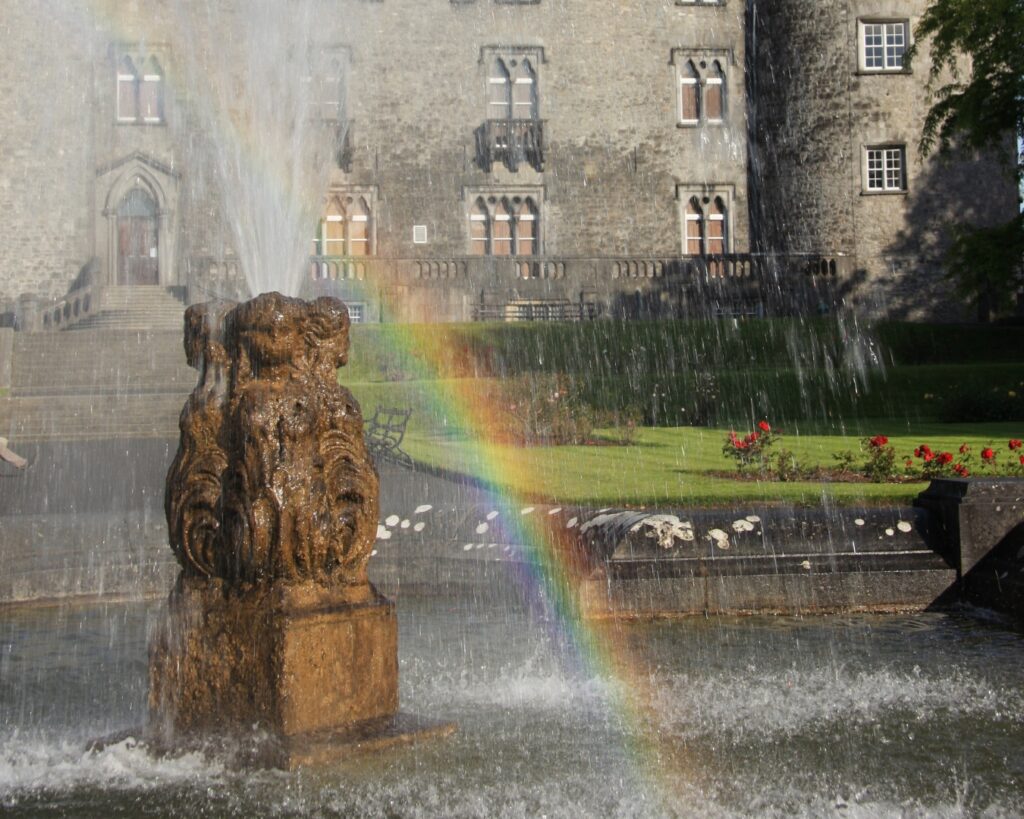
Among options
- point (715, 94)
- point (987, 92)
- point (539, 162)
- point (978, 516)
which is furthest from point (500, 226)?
point (978, 516)

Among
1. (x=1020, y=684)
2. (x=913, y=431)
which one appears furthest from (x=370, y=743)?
(x=913, y=431)

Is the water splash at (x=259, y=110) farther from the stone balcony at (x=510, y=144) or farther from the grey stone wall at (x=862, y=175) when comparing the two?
the grey stone wall at (x=862, y=175)

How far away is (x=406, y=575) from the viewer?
31.3 ft

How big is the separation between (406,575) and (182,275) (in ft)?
94.1

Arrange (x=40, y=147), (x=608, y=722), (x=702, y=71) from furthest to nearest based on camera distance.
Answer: (x=702, y=71) < (x=40, y=147) < (x=608, y=722)

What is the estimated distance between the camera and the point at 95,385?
945 inches

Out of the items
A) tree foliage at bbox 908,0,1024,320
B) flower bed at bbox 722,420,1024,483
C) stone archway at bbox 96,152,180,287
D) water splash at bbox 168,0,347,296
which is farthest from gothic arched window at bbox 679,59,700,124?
flower bed at bbox 722,420,1024,483

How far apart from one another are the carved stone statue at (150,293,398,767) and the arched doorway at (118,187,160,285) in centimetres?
3258

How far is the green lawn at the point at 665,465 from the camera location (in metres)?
12.0

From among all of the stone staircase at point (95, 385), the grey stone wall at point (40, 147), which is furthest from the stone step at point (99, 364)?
the grey stone wall at point (40, 147)

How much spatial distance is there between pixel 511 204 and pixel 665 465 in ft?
78.4

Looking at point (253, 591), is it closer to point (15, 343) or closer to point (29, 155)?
point (15, 343)

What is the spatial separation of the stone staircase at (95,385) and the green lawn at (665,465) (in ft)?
15.9

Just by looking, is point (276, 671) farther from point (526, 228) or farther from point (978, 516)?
point (526, 228)
